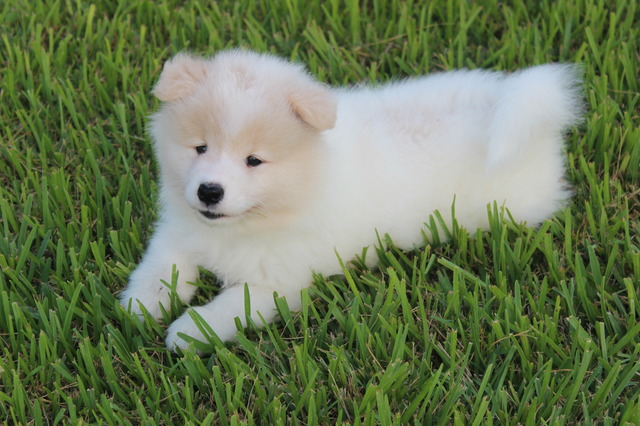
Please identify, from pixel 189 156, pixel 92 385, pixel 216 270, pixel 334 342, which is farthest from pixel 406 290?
pixel 92 385

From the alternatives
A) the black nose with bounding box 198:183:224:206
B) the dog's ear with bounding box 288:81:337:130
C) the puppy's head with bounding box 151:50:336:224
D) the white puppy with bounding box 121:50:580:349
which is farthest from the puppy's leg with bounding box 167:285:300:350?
the dog's ear with bounding box 288:81:337:130

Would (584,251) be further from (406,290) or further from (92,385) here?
(92,385)

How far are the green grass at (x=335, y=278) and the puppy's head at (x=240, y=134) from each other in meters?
0.46

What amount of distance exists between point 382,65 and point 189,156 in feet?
6.31

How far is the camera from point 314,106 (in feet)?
9.11

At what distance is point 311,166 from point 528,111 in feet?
3.11

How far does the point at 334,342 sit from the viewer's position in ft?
9.51

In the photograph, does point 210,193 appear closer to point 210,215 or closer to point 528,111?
point 210,215

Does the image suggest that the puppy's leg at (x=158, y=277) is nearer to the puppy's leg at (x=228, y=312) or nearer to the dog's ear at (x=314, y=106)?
the puppy's leg at (x=228, y=312)

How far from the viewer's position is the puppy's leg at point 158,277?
10.1 ft

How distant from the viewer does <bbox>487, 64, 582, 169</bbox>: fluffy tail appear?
3199mm

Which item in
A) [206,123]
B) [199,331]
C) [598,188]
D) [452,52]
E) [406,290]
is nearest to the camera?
[206,123]

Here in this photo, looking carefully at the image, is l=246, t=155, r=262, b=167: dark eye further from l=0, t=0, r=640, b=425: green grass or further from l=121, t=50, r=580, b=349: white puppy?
l=0, t=0, r=640, b=425: green grass

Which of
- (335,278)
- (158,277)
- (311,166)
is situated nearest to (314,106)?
(311,166)
